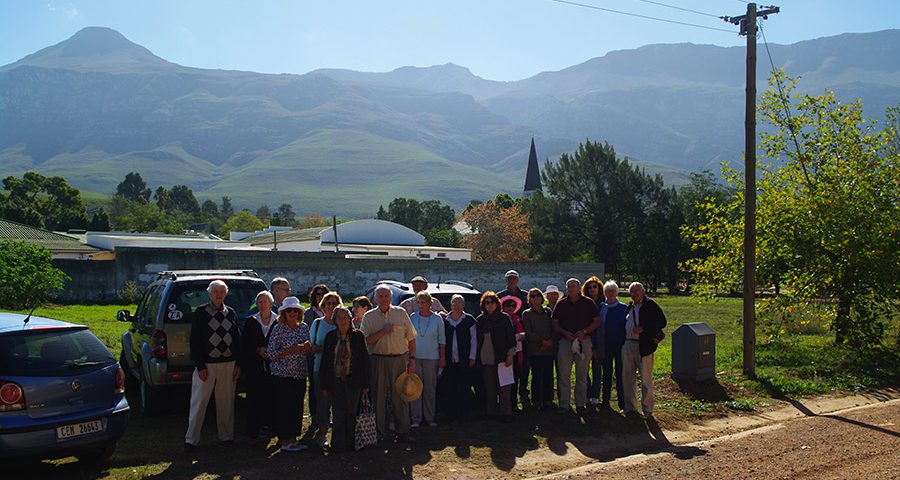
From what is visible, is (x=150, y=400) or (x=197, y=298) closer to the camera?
(x=150, y=400)

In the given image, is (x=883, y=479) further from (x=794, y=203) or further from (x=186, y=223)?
(x=186, y=223)

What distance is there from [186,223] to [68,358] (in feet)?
437

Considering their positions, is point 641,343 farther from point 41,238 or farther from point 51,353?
point 41,238

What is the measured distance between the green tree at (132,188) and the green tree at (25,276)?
129 meters

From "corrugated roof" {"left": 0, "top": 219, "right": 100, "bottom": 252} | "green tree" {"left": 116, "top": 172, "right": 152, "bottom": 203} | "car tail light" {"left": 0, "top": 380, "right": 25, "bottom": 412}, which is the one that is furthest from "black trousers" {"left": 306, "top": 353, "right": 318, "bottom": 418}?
"green tree" {"left": 116, "top": 172, "right": 152, "bottom": 203}

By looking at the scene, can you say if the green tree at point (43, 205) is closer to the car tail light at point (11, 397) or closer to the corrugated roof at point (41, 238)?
the corrugated roof at point (41, 238)

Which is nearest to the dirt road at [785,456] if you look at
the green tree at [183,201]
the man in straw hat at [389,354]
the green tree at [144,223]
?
the man in straw hat at [389,354]

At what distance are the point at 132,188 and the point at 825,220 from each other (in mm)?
152901

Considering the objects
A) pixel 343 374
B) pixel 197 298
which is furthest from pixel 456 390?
pixel 197 298

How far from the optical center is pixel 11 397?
6410 millimetres

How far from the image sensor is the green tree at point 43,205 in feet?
224

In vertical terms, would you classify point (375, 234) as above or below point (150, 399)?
above

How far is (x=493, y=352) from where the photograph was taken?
954cm

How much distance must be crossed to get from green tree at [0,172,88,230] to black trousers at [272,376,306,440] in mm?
68628
